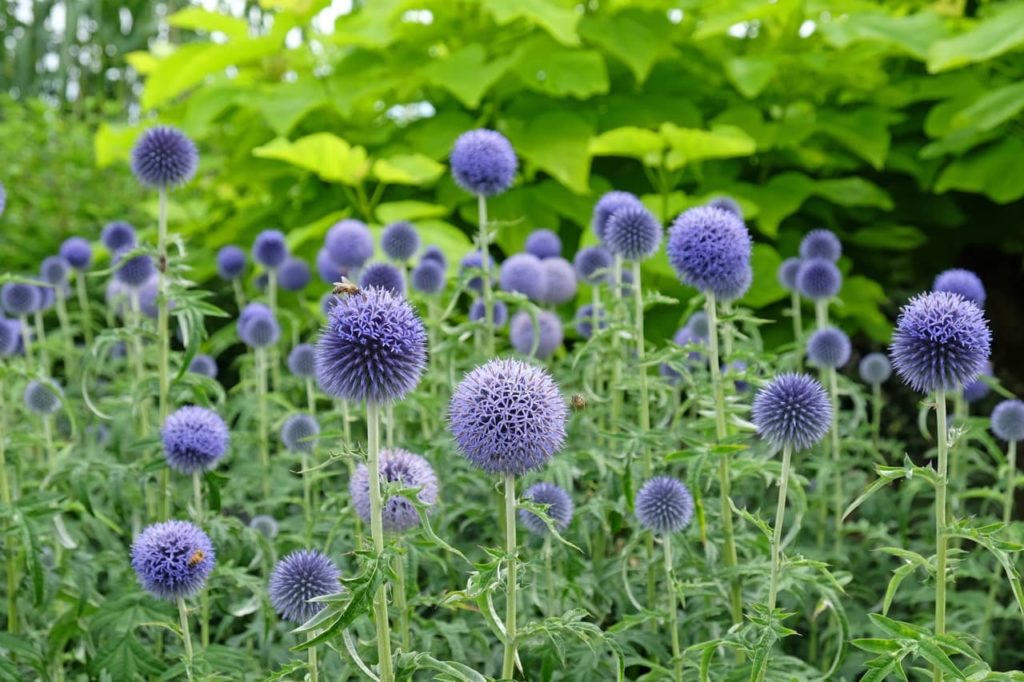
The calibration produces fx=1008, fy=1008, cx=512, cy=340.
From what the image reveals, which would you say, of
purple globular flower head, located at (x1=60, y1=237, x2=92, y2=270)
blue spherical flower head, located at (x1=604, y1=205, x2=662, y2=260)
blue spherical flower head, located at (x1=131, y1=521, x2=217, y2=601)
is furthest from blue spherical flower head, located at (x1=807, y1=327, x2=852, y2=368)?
purple globular flower head, located at (x1=60, y1=237, x2=92, y2=270)

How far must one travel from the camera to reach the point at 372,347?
1.51 meters

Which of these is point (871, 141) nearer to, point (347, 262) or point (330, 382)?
point (347, 262)

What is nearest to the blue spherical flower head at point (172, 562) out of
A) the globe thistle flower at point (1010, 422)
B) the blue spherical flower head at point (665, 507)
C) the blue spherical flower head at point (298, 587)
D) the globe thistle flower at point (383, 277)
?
the blue spherical flower head at point (298, 587)

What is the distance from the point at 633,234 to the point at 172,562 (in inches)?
53.1

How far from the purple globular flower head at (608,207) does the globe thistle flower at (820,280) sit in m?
0.66

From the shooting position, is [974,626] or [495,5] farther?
[495,5]

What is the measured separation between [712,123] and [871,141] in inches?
27.5

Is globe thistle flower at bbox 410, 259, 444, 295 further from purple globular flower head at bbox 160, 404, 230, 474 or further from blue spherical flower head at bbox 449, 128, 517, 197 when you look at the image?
purple globular flower head at bbox 160, 404, 230, 474

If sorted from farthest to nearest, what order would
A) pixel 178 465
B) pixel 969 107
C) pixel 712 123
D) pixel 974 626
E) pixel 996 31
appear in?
1. pixel 712 123
2. pixel 969 107
3. pixel 996 31
4. pixel 974 626
5. pixel 178 465

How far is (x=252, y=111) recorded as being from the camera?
524 centimetres

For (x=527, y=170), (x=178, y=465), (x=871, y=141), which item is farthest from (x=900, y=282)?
(x=178, y=465)

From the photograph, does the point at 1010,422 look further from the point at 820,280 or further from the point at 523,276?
the point at 523,276

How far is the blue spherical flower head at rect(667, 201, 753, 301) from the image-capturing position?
2.18 meters

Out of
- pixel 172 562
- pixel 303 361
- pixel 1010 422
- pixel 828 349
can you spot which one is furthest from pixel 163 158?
pixel 1010 422
